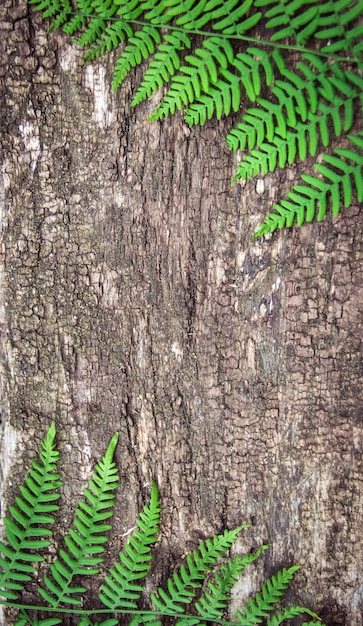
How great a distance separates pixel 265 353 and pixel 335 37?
4.26 feet

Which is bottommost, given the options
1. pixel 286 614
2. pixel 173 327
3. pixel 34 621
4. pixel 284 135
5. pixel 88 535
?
pixel 34 621

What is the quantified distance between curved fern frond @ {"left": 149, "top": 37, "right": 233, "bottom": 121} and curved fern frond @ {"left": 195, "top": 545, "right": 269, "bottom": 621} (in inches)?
76.7

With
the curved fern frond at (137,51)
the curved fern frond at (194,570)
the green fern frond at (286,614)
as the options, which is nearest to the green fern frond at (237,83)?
the curved fern frond at (137,51)

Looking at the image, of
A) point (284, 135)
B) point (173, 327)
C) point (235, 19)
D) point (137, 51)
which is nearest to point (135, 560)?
point (173, 327)

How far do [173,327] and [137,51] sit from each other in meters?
1.16

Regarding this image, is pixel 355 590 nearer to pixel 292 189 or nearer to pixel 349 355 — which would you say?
pixel 349 355

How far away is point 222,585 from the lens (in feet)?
6.81

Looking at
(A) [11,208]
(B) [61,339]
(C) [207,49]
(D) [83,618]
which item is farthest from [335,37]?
(D) [83,618]

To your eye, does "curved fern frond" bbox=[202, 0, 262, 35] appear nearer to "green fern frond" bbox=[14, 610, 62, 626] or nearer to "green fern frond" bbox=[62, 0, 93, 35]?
"green fern frond" bbox=[62, 0, 93, 35]

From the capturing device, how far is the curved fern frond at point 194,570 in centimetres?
208

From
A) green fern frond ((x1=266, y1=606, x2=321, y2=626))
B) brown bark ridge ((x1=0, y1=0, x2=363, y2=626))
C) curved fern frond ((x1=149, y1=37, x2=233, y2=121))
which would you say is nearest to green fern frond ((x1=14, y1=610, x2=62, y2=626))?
brown bark ridge ((x1=0, y1=0, x2=363, y2=626))

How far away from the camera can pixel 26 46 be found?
2.01m

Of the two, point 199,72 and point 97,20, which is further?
point 97,20

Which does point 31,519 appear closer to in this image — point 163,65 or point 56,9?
point 163,65
